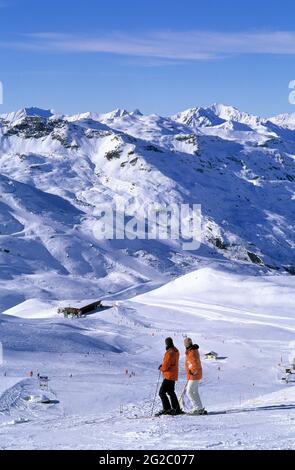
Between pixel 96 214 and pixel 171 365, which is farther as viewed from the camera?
pixel 96 214

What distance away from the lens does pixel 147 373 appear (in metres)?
26.9

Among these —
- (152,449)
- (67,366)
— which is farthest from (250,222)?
(152,449)

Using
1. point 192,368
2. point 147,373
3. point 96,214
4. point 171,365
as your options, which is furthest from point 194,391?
point 96,214

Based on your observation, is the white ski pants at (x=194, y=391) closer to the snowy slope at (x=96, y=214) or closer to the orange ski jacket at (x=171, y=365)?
the orange ski jacket at (x=171, y=365)

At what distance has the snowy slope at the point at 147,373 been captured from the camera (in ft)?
38.8

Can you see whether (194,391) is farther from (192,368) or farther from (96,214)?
(96,214)

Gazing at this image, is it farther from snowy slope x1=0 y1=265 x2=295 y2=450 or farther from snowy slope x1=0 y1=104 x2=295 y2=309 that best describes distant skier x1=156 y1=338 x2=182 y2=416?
snowy slope x1=0 y1=104 x2=295 y2=309

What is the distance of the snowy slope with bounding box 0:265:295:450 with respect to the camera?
465 inches

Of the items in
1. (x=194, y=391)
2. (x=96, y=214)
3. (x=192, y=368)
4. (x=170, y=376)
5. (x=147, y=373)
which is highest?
(x=96, y=214)

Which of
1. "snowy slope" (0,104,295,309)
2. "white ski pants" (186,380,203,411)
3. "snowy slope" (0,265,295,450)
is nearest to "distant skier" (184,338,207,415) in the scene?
"white ski pants" (186,380,203,411)

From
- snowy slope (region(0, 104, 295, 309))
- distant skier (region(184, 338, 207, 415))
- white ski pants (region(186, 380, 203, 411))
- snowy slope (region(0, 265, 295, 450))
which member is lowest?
snowy slope (region(0, 265, 295, 450))

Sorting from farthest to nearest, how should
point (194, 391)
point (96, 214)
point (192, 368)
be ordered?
point (96, 214)
point (194, 391)
point (192, 368)

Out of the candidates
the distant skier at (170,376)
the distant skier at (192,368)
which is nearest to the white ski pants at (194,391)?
the distant skier at (192,368)

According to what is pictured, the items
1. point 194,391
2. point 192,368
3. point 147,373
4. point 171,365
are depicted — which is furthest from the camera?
point 147,373
